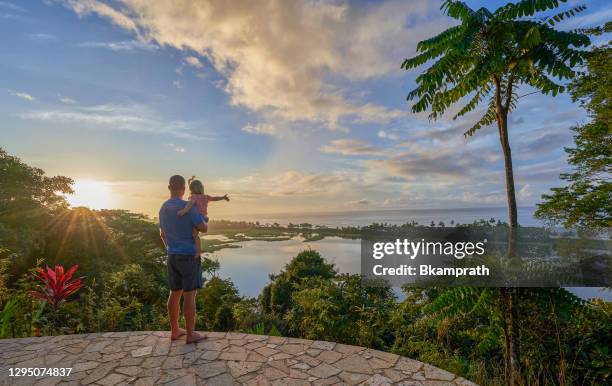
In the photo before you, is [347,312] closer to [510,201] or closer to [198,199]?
[510,201]

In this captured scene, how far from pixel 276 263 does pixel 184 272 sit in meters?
10.8

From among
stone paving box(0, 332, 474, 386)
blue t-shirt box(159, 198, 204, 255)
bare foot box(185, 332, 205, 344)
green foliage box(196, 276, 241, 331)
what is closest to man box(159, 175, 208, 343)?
blue t-shirt box(159, 198, 204, 255)

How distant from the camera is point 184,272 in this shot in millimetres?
3861

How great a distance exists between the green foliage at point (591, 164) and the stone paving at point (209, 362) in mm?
12763

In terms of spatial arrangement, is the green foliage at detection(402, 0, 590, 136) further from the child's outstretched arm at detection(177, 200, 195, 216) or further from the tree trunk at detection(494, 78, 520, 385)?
the child's outstretched arm at detection(177, 200, 195, 216)

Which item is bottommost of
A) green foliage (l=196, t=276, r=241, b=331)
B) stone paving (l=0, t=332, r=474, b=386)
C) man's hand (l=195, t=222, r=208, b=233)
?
green foliage (l=196, t=276, r=241, b=331)

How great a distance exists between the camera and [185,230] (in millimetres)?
3867

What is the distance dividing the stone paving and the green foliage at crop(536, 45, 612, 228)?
12.8 m

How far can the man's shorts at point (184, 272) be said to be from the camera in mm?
3863

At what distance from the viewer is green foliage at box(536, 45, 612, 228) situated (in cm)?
1117

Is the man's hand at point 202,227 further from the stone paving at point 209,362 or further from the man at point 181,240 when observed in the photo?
the stone paving at point 209,362

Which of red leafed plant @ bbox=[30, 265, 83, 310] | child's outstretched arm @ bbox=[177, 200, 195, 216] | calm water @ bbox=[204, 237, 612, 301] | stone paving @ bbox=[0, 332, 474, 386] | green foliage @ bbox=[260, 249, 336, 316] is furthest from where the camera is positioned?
green foliage @ bbox=[260, 249, 336, 316]

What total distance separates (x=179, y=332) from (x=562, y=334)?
5.60 m

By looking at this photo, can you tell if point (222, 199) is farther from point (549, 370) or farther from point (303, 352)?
point (549, 370)
